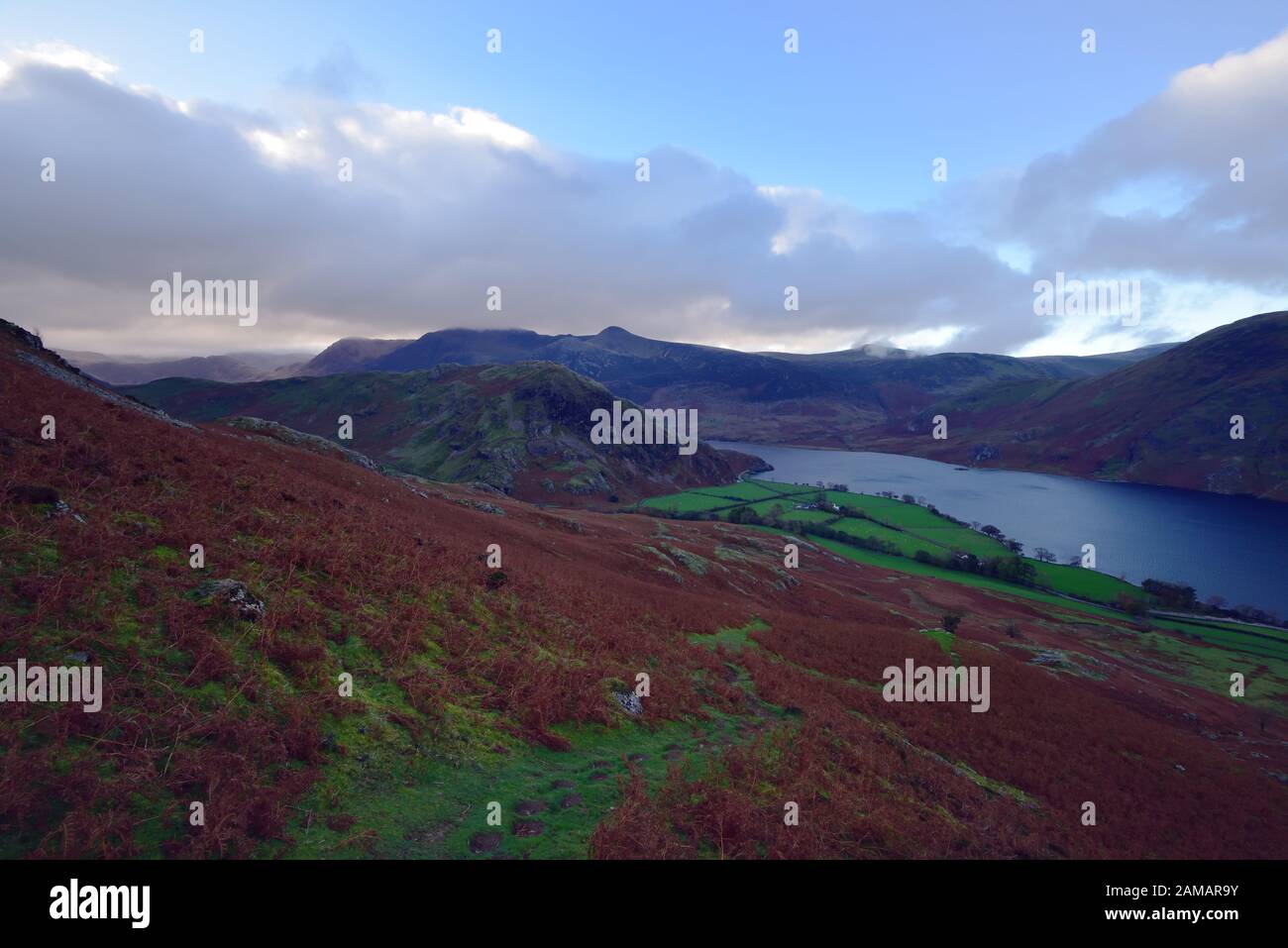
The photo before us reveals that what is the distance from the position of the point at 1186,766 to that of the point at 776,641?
69.8ft

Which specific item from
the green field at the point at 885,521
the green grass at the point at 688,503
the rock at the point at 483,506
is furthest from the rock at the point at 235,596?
the green grass at the point at 688,503

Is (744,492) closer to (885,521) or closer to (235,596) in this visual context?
(885,521)

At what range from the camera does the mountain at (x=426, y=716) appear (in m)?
8.37

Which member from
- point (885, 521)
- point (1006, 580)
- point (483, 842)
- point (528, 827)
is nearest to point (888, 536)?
point (885, 521)

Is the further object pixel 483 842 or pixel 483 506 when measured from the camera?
pixel 483 506

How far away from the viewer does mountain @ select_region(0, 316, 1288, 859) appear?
837 cm

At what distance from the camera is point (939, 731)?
21500mm

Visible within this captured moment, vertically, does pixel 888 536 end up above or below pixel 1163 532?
above

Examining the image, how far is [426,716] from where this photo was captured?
11852 millimetres

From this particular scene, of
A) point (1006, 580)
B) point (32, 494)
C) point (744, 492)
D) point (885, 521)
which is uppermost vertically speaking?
point (32, 494)

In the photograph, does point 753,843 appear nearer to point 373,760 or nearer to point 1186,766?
point 373,760
